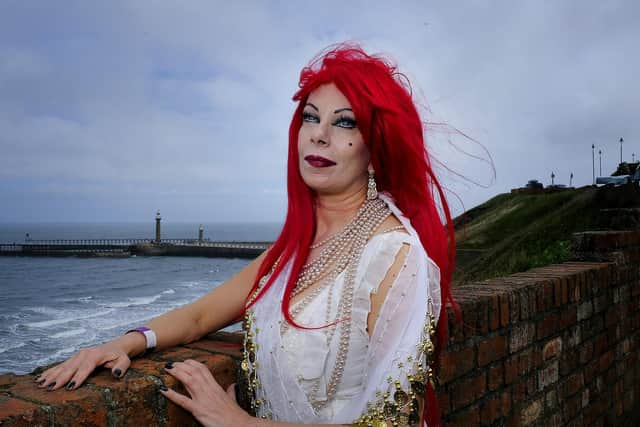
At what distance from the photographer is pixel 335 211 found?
1746 mm

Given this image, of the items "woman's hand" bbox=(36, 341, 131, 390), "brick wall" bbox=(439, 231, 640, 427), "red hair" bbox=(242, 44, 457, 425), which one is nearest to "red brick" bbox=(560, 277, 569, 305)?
"brick wall" bbox=(439, 231, 640, 427)

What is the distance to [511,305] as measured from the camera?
2.47 m

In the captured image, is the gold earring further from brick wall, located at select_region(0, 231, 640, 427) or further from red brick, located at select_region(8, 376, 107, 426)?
red brick, located at select_region(8, 376, 107, 426)

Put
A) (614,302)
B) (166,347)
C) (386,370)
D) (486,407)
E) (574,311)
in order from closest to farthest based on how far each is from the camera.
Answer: (386,370) < (166,347) < (486,407) < (574,311) < (614,302)

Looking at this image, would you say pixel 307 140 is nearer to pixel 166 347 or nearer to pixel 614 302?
pixel 166 347

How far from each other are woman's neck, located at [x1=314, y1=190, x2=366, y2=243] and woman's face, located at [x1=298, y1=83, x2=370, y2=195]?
0.04 m

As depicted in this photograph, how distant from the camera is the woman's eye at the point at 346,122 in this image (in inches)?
63.8

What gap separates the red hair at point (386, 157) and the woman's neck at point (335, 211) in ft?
0.10

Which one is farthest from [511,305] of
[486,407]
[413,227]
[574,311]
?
[413,227]

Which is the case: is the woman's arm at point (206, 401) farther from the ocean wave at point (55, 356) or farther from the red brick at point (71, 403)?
the ocean wave at point (55, 356)

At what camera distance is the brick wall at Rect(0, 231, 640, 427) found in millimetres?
1189

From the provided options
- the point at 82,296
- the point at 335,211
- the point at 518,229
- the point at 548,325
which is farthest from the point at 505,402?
the point at 82,296

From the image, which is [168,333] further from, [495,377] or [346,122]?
[495,377]

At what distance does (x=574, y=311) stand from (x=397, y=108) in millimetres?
2126
